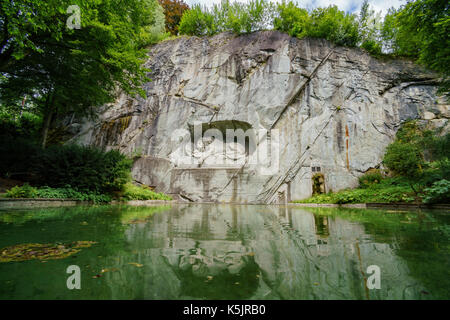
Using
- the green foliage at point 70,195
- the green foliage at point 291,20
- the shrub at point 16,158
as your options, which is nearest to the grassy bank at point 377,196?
the green foliage at point 70,195

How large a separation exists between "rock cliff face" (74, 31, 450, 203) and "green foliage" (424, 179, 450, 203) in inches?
193

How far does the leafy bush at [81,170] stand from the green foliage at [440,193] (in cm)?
1051

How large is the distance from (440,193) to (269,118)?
8269mm

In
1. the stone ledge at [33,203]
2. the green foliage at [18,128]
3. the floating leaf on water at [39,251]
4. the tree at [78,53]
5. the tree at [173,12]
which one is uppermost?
the tree at [173,12]

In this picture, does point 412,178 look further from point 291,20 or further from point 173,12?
point 173,12

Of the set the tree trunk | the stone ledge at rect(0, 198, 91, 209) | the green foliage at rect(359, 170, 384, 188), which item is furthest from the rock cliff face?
the stone ledge at rect(0, 198, 91, 209)

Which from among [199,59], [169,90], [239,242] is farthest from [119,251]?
[199,59]

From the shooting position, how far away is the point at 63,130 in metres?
15.6

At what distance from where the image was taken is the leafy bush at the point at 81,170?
24.6 ft

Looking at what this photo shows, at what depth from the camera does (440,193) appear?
624 cm

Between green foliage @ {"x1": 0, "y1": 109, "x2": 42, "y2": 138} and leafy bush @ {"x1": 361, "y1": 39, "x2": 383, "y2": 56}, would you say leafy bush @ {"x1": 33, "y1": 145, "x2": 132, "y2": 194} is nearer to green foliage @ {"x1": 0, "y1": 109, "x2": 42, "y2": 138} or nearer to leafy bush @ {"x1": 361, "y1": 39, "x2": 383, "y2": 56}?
green foliage @ {"x1": 0, "y1": 109, "x2": 42, "y2": 138}

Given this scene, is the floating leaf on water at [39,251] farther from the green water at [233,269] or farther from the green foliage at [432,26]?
the green foliage at [432,26]

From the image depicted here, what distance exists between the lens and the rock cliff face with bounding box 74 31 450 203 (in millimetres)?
11961

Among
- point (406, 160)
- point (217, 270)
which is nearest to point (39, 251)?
point (217, 270)
